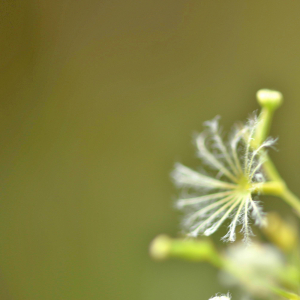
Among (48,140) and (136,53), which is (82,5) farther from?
(48,140)

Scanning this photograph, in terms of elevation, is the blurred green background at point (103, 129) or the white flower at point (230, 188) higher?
the blurred green background at point (103, 129)

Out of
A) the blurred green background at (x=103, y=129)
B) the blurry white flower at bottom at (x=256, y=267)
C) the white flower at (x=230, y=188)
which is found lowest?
the blurry white flower at bottom at (x=256, y=267)

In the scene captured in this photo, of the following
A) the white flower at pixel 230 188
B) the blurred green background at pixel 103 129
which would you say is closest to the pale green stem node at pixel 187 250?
the white flower at pixel 230 188

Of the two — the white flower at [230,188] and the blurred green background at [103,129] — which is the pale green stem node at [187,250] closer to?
the white flower at [230,188]

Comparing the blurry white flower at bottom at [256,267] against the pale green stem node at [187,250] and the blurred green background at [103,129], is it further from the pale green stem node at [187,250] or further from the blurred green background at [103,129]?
the blurred green background at [103,129]

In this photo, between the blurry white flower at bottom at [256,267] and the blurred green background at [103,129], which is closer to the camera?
the blurry white flower at bottom at [256,267]

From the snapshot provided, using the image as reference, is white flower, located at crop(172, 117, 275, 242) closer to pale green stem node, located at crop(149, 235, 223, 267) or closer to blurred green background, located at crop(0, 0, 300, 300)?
pale green stem node, located at crop(149, 235, 223, 267)

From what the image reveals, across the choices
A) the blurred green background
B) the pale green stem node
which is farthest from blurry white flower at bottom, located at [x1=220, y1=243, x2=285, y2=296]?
the blurred green background
